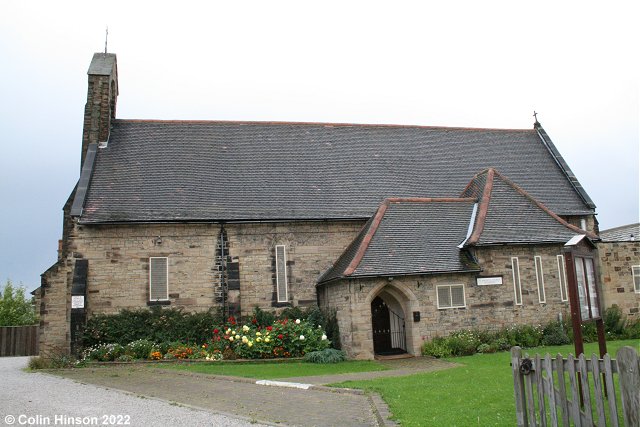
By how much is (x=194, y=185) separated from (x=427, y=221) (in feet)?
33.7

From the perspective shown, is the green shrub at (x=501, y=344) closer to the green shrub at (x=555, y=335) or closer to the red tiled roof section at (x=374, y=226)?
the green shrub at (x=555, y=335)

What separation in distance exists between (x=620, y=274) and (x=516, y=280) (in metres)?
6.87

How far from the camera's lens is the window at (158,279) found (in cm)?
2295

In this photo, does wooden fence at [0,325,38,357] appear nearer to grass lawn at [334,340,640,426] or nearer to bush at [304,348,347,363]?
bush at [304,348,347,363]

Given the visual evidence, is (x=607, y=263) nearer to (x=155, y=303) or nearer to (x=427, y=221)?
(x=427, y=221)

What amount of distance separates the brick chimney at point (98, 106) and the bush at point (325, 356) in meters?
13.9

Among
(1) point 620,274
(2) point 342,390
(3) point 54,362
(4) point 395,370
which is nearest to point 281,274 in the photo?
(4) point 395,370

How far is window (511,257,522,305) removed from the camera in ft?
73.0

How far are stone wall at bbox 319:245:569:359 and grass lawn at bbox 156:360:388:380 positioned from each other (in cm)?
179

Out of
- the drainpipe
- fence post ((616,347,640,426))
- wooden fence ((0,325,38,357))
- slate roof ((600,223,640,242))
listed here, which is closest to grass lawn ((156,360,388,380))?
the drainpipe

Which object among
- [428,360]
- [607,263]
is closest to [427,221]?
[428,360]

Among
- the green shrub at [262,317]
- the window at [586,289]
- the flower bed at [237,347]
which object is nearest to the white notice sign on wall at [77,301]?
the flower bed at [237,347]

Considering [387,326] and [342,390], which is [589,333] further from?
[342,390]

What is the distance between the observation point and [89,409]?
36.6 ft
